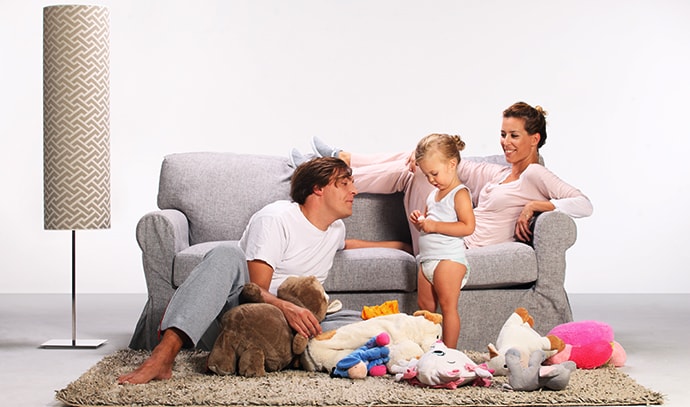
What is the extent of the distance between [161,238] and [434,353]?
1.36 m

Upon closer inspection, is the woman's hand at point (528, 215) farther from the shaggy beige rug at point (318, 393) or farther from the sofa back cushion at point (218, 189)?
the sofa back cushion at point (218, 189)

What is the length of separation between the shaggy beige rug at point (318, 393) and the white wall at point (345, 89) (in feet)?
10.3

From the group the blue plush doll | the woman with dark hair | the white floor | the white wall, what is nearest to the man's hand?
the blue plush doll

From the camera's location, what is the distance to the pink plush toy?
11.6ft

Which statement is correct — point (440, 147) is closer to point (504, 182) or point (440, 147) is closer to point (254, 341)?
point (504, 182)

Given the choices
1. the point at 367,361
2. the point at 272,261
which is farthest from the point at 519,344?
the point at 272,261

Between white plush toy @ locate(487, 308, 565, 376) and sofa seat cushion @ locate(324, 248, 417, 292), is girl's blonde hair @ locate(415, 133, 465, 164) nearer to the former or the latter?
sofa seat cushion @ locate(324, 248, 417, 292)

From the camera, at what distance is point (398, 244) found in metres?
4.39

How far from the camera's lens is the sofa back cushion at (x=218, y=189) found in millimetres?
4457

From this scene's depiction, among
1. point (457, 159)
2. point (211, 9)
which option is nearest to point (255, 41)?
point (211, 9)

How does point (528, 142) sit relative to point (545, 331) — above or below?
above

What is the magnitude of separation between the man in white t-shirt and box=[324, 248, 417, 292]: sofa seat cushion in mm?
98

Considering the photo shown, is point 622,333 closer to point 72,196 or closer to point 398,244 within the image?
point 398,244

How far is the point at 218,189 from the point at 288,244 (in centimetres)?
89
